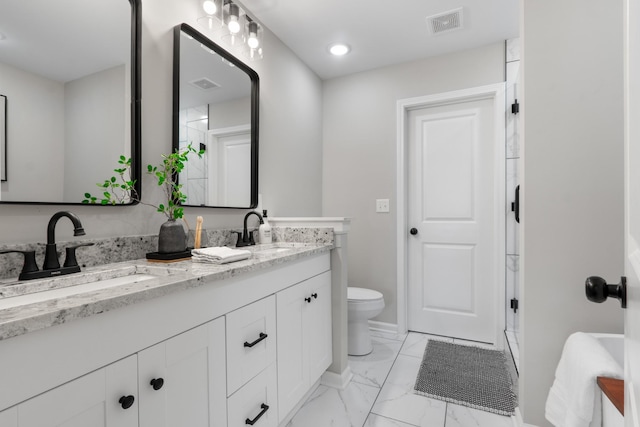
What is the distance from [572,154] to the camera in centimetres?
133

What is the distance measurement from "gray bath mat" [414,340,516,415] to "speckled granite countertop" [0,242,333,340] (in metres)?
1.24

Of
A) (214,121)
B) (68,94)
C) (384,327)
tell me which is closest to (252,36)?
(214,121)

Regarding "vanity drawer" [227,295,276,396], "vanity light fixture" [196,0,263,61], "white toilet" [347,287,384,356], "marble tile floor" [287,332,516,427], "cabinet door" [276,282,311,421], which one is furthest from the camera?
"white toilet" [347,287,384,356]

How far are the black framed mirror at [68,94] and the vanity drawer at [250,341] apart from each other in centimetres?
70

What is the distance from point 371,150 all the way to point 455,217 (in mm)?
931

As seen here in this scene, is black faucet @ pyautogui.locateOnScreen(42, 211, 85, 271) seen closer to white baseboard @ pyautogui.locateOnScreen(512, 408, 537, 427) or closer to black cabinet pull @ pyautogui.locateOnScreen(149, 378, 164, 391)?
black cabinet pull @ pyautogui.locateOnScreen(149, 378, 164, 391)

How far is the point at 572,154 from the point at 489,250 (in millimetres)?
1344

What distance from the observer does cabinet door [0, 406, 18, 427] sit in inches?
21.6

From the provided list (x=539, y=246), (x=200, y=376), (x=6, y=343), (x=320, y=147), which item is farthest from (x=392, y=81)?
(x=6, y=343)

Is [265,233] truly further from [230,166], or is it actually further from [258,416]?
[258,416]

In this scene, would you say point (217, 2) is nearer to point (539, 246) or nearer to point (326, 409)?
point (539, 246)

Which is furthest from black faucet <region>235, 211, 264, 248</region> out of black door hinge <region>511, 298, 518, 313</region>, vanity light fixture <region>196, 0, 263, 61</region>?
black door hinge <region>511, 298, 518, 313</region>

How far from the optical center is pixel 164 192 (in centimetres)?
148

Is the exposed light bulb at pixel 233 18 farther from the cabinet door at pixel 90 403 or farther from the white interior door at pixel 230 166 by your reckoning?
the cabinet door at pixel 90 403
